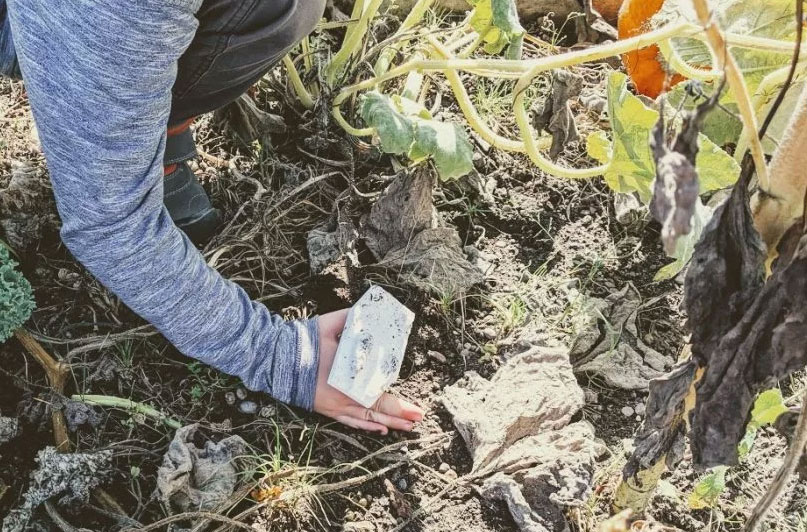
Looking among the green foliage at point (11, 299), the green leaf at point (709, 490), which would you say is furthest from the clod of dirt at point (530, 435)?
the green foliage at point (11, 299)

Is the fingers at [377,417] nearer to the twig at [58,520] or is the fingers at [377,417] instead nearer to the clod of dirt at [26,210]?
the twig at [58,520]

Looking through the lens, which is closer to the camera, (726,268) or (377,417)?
(726,268)

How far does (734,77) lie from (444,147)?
2.31 ft

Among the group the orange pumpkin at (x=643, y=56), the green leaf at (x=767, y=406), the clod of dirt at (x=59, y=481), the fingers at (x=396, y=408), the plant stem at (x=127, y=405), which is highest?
the orange pumpkin at (x=643, y=56)

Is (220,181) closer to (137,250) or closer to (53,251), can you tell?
(53,251)

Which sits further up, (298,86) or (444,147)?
(444,147)

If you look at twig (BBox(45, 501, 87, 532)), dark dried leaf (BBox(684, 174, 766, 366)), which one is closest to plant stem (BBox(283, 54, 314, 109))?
twig (BBox(45, 501, 87, 532))

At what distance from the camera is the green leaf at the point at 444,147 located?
1.44 m

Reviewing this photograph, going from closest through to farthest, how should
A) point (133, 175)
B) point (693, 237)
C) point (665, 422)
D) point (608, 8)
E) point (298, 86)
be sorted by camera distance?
point (665, 422) → point (133, 175) → point (693, 237) → point (298, 86) → point (608, 8)

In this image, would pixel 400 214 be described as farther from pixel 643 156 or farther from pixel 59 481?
pixel 59 481

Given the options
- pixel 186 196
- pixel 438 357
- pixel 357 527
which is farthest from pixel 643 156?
pixel 186 196

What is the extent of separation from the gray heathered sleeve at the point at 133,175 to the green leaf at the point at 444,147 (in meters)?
0.37

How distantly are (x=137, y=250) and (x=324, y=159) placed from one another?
601 millimetres

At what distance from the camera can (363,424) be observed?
1.47m
